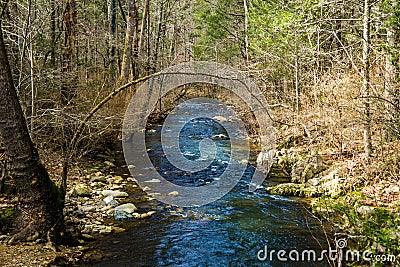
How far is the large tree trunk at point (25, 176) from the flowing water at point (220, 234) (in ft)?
2.76

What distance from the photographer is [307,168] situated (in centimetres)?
902

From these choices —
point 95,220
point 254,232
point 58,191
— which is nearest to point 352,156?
point 254,232

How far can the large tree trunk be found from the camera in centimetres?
437

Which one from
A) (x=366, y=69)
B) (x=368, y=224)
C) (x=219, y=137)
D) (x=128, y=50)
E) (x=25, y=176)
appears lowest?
(x=368, y=224)

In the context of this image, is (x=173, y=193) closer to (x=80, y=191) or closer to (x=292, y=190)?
(x=80, y=191)

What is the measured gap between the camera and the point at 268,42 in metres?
11.2

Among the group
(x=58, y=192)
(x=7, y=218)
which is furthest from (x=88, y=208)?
(x=58, y=192)

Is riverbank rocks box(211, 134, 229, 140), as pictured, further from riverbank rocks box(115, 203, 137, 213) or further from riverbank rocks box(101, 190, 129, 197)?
riverbank rocks box(115, 203, 137, 213)

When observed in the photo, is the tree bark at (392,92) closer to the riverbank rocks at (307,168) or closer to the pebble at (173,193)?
the riverbank rocks at (307,168)

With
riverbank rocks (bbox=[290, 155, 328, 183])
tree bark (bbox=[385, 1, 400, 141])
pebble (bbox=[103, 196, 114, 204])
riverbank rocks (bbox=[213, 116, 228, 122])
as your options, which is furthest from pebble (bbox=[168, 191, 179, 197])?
riverbank rocks (bbox=[213, 116, 228, 122])

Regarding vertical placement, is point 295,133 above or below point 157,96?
below

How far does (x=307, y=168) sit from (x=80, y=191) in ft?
17.2

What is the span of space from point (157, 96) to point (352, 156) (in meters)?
9.13

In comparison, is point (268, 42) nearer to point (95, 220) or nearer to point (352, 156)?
A: point (352, 156)
